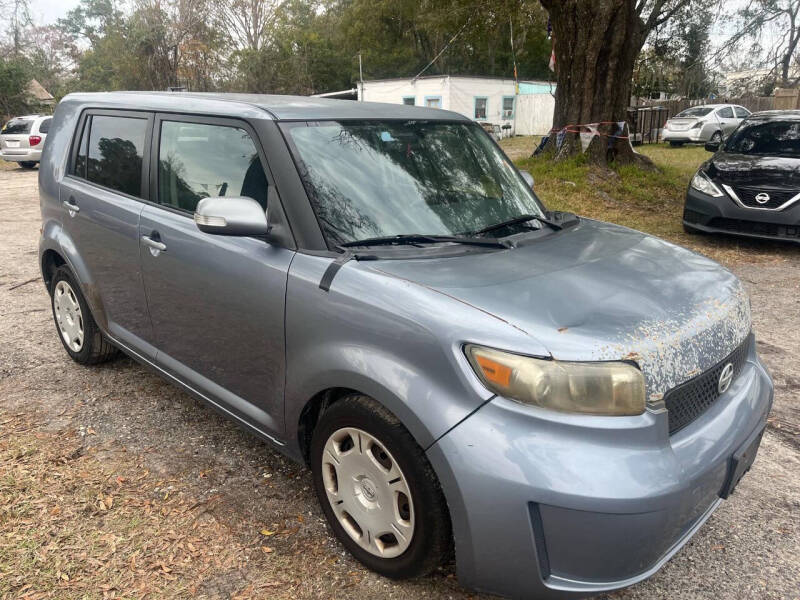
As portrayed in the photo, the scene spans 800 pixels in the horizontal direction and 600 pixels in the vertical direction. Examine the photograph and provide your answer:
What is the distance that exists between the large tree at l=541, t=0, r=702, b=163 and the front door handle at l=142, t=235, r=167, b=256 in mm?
10320

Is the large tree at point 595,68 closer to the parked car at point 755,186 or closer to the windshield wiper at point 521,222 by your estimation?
the parked car at point 755,186

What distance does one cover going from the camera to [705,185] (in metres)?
8.13

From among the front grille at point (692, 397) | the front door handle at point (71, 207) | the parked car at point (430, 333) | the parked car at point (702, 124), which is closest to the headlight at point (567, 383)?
the parked car at point (430, 333)

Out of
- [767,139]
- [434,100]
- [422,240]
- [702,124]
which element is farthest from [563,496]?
[434,100]

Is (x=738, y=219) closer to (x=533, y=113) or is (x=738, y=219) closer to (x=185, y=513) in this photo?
(x=185, y=513)

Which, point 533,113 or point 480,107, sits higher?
point 480,107

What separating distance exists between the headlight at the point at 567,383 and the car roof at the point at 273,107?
156 centimetres

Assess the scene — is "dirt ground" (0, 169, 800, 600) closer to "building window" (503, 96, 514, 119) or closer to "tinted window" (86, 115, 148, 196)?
"tinted window" (86, 115, 148, 196)

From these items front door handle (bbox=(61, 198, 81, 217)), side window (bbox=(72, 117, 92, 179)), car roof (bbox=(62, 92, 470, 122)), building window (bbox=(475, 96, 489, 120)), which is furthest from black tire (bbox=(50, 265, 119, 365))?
building window (bbox=(475, 96, 489, 120))

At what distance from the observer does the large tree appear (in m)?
11.4

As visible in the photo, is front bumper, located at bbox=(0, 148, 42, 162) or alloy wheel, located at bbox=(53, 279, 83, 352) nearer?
alloy wheel, located at bbox=(53, 279, 83, 352)

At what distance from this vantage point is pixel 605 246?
9.40ft

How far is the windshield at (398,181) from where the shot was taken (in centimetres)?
266

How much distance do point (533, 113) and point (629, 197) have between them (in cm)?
2685
